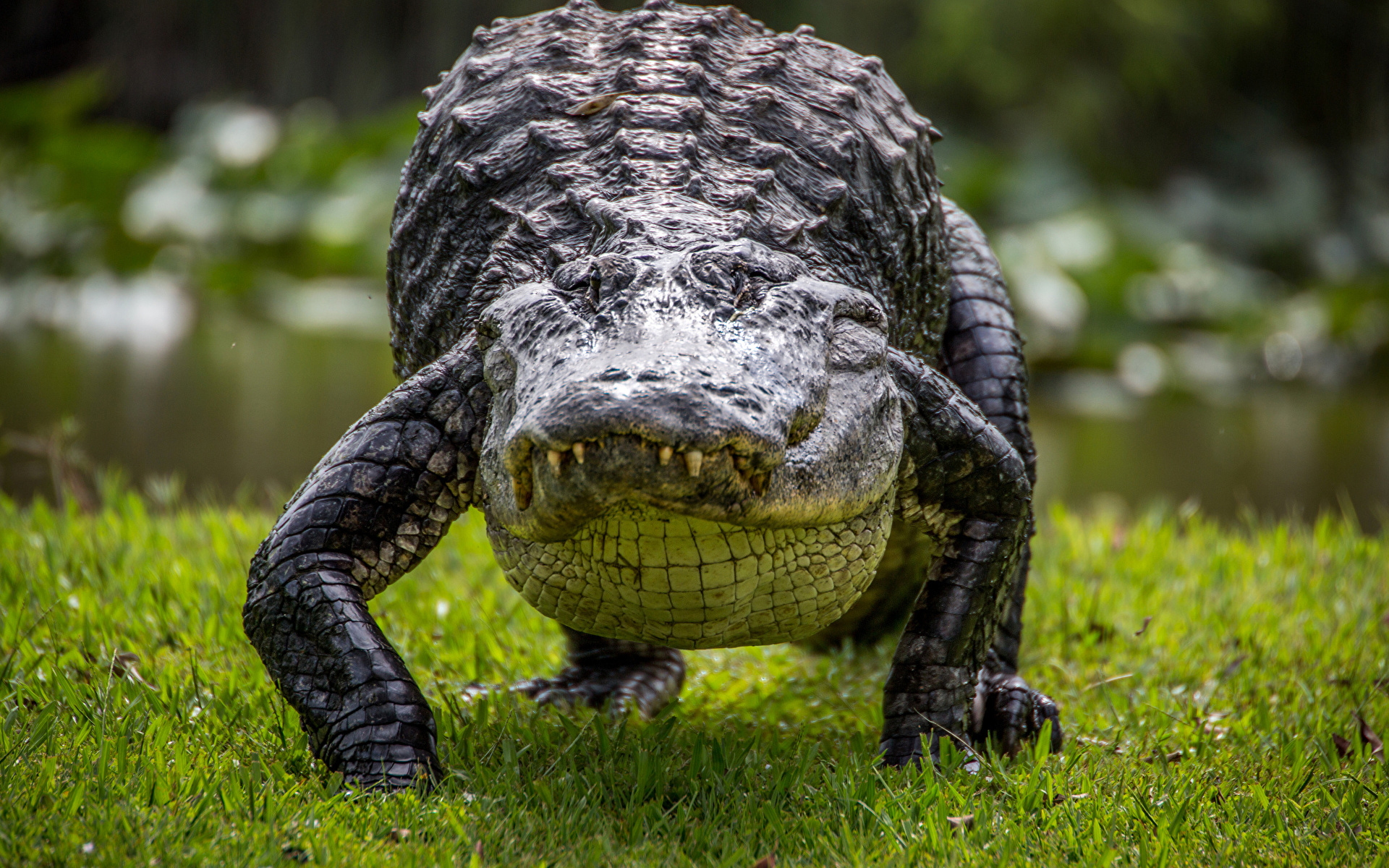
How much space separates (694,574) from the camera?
1983 mm

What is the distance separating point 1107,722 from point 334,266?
9172mm

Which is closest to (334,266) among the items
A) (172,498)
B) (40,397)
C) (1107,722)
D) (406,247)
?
A: (40,397)

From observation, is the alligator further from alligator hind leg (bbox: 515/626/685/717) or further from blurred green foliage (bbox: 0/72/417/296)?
blurred green foliage (bbox: 0/72/417/296)

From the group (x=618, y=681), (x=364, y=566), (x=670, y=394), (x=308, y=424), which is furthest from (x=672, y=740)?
(x=308, y=424)

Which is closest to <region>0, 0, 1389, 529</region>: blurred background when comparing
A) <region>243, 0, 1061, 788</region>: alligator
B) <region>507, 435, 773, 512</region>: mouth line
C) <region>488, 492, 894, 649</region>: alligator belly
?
<region>243, 0, 1061, 788</region>: alligator

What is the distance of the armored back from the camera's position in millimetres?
2314

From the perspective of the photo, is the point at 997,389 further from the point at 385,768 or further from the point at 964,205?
the point at 964,205

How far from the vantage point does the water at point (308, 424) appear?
18.9 ft

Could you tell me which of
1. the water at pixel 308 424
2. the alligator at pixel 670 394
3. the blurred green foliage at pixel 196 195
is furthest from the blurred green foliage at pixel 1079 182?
the alligator at pixel 670 394

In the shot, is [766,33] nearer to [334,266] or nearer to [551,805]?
[551,805]

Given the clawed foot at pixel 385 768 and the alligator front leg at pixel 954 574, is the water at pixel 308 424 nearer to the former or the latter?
the clawed foot at pixel 385 768

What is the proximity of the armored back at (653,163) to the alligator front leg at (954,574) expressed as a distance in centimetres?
41

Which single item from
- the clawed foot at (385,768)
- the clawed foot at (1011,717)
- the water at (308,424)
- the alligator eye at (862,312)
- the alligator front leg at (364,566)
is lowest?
the water at (308,424)

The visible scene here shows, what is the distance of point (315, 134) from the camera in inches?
476
